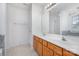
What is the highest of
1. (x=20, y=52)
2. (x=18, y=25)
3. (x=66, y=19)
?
(x=66, y=19)

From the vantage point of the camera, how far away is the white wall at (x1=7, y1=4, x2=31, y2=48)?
4902 mm

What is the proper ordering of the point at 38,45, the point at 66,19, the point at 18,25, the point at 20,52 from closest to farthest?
the point at 66,19
the point at 38,45
the point at 20,52
the point at 18,25

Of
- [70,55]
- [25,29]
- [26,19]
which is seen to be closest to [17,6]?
[26,19]

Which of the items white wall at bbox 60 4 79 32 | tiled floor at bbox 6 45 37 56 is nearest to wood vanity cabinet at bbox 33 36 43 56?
tiled floor at bbox 6 45 37 56

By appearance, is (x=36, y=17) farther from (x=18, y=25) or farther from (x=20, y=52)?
(x=20, y=52)

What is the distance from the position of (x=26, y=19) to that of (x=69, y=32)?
3.41 meters

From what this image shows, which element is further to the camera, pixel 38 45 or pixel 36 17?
pixel 36 17

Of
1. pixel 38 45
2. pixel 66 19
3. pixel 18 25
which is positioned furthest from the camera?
pixel 18 25

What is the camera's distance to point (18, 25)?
5.43 meters

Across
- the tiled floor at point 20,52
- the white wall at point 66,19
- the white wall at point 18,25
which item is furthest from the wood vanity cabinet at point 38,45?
the white wall at point 18,25

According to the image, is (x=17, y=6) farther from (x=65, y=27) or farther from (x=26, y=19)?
(x=65, y=27)

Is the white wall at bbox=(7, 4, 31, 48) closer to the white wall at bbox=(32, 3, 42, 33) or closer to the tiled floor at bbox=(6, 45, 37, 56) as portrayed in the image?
the tiled floor at bbox=(6, 45, 37, 56)

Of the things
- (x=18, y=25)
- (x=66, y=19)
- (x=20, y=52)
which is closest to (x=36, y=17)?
(x=18, y=25)

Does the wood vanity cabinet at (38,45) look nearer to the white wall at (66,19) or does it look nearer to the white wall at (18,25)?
the white wall at (66,19)
